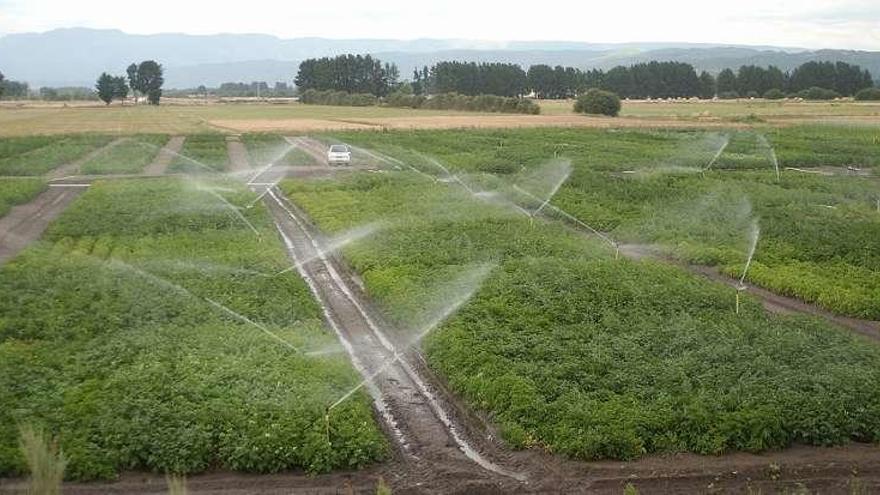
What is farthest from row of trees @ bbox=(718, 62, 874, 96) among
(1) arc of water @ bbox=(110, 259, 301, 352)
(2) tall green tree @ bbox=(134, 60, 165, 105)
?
(1) arc of water @ bbox=(110, 259, 301, 352)

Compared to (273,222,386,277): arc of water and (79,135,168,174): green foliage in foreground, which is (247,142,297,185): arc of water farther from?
(273,222,386,277): arc of water

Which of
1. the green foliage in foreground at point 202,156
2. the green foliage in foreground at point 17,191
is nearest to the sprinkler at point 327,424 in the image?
the green foliage in foreground at point 17,191

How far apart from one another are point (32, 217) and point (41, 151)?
25231 millimetres

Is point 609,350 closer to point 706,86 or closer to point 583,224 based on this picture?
point 583,224

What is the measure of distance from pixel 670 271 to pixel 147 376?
13.6 m

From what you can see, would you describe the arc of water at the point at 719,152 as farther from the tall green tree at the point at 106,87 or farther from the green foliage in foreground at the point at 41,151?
the tall green tree at the point at 106,87

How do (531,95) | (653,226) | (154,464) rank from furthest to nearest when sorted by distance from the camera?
(531,95) → (653,226) → (154,464)

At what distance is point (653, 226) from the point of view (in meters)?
28.9

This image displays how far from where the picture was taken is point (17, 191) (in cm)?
3625

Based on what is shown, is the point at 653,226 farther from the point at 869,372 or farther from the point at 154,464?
the point at 154,464

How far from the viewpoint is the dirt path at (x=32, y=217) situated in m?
26.9

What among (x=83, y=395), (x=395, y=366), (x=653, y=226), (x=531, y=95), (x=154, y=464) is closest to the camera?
(x=154, y=464)

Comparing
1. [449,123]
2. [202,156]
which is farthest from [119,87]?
[202,156]

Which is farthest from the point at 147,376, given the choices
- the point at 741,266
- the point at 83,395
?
the point at 741,266
